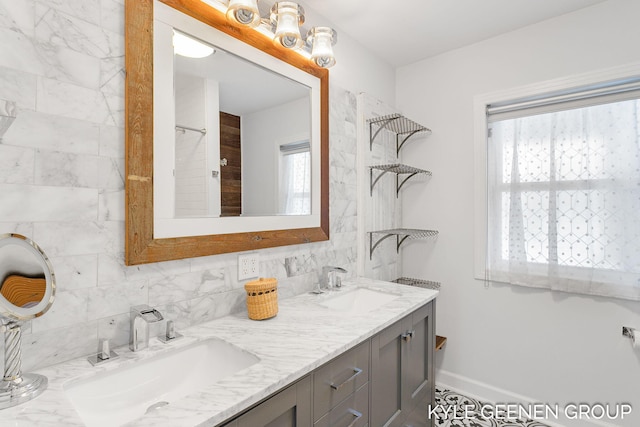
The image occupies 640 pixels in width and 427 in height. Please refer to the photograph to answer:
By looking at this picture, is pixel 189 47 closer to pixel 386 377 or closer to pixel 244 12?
pixel 244 12

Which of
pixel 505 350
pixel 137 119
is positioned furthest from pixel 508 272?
pixel 137 119

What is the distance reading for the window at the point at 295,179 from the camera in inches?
64.7

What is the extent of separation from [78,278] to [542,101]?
8.47 ft

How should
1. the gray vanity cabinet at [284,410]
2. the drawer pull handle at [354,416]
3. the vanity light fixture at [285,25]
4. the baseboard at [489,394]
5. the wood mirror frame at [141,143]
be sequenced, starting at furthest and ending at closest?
the baseboard at [489,394], the vanity light fixture at [285,25], the drawer pull handle at [354,416], the wood mirror frame at [141,143], the gray vanity cabinet at [284,410]

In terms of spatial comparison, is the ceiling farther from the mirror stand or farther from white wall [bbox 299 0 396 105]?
the mirror stand

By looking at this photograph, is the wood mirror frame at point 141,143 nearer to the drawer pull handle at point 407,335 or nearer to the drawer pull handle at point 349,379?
the drawer pull handle at point 349,379

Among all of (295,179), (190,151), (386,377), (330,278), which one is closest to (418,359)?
(386,377)

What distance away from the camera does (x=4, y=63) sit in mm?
846

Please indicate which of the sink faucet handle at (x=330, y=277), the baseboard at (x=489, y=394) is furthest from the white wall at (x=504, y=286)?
the sink faucet handle at (x=330, y=277)

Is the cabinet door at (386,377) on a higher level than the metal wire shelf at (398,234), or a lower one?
lower

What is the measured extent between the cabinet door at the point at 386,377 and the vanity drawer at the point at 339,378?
0.26 feet

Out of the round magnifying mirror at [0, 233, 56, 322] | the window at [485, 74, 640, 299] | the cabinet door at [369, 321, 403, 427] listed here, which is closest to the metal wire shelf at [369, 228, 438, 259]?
the window at [485, 74, 640, 299]

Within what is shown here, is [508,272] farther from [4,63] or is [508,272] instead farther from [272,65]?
[4,63]

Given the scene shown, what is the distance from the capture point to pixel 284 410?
896 mm
